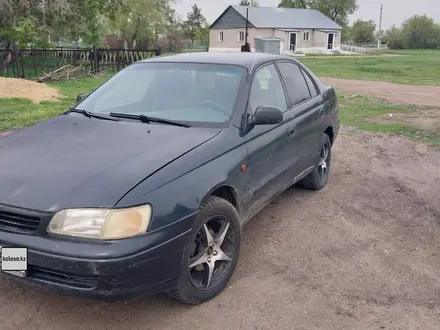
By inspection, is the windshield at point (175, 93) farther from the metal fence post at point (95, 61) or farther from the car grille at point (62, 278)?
the metal fence post at point (95, 61)

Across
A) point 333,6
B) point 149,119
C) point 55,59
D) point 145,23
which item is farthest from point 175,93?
point 333,6

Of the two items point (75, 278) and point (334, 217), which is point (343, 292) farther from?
point (75, 278)

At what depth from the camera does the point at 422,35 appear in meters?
69.8

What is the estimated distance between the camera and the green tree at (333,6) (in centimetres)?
7569

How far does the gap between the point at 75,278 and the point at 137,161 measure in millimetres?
831

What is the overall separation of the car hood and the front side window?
0.67 meters

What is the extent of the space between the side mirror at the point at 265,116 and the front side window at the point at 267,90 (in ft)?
0.56

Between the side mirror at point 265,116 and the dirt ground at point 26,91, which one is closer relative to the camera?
the side mirror at point 265,116

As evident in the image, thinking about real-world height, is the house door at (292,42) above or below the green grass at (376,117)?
above

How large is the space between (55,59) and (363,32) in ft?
224

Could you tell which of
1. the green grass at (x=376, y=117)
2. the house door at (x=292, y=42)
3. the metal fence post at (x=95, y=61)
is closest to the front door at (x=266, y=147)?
the green grass at (x=376, y=117)

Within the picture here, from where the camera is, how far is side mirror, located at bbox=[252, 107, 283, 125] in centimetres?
376

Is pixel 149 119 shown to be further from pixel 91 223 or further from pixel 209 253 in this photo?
pixel 91 223

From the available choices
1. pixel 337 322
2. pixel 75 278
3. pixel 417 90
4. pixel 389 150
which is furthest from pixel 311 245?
pixel 417 90
